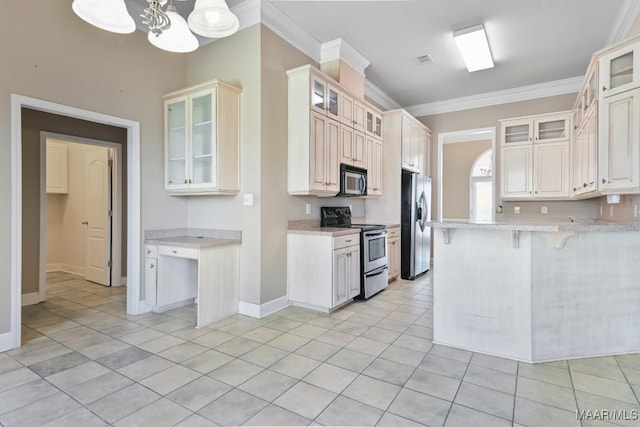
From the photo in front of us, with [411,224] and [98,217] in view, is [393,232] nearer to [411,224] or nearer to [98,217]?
[411,224]

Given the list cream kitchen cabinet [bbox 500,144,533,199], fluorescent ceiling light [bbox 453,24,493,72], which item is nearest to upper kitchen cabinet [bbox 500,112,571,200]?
cream kitchen cabinet [bbox 500,144,533,199]

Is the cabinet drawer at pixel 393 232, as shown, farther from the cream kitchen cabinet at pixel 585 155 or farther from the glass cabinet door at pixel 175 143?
the glass cabinet door at pixel 175 143

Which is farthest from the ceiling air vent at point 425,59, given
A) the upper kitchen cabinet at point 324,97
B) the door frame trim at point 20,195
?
the door frame trim at point 20,195

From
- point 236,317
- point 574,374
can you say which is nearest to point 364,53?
point 236,317

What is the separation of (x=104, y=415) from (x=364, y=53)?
15.0ft

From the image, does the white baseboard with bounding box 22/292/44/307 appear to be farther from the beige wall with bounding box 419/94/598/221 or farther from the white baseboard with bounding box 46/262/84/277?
the beige wall with bounding box 419/94/598/221

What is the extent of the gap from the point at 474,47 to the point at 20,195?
5005mm

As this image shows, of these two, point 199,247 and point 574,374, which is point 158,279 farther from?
point 574,374

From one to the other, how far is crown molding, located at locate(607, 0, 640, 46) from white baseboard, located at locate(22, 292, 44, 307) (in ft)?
23.6

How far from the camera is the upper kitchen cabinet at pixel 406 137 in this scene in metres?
5.30

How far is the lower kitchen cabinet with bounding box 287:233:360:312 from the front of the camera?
3535 millimetres

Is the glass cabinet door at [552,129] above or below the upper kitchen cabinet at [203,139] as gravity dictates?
above

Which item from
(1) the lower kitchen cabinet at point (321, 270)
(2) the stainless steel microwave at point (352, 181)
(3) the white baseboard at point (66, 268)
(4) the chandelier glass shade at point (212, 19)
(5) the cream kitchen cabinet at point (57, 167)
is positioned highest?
(4) the chandelier glass shade at point (212, 19)

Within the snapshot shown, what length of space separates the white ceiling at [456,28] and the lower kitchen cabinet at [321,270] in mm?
2379
